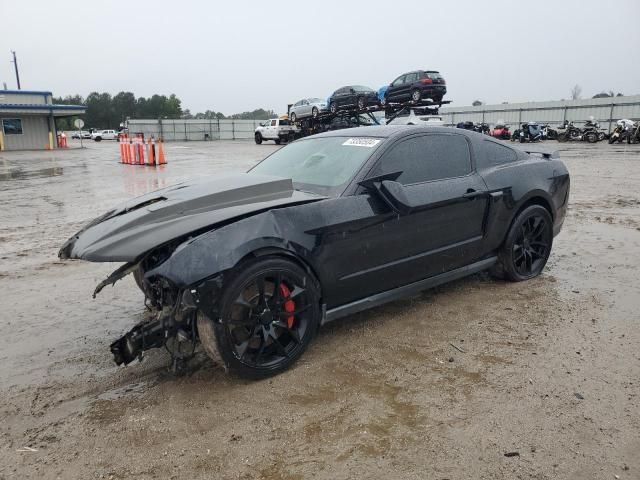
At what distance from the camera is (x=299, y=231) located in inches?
127

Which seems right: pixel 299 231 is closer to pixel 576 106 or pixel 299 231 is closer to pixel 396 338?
pixel 396 338

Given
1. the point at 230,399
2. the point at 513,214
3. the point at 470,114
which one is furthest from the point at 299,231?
the point at 470,114

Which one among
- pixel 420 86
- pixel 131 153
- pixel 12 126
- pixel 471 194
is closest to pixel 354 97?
pixel 420 86

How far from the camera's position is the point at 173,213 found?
3301 millimetres

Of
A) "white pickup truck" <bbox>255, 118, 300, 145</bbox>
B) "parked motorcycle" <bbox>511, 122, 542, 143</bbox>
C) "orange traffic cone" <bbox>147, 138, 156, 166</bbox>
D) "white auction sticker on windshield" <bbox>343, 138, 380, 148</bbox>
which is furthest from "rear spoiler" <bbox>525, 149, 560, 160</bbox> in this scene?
"white pickup truck" <bbox>255, 118, 300, 145</bbox>

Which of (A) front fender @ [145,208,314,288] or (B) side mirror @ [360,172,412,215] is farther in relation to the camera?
(B) side mirror @ [360,172,412,215]

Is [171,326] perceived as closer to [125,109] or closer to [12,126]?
[12,126]

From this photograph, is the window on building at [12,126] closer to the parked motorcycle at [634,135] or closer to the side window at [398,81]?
the side window at [398,81]

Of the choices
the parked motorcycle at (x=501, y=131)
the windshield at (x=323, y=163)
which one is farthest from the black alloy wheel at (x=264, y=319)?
the parked motorcycle at (x=501, y=131)

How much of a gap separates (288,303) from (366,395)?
757 mm

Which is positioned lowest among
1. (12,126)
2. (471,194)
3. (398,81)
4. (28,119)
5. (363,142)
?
(471,194)

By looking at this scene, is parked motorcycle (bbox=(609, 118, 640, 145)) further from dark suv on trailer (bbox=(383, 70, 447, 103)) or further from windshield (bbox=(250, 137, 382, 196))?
windshield (bbox=(250, 137, 382, 196))

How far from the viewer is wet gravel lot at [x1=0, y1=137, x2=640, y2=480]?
2400 millimetres

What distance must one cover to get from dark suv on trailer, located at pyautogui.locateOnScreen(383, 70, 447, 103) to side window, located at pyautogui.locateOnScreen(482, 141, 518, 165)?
58.8 ft
